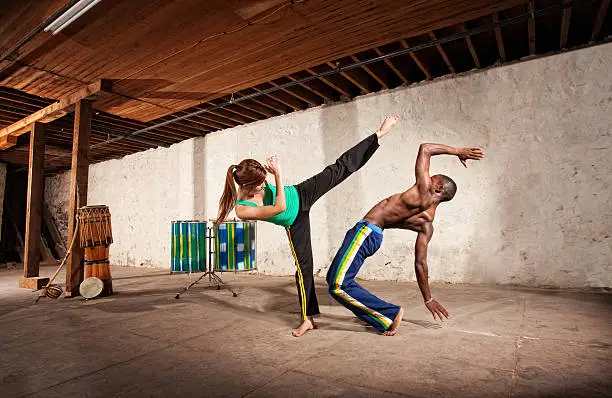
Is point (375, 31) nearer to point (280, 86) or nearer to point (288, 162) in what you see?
point (280, 86)

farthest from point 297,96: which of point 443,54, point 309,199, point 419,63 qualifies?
point 309,199

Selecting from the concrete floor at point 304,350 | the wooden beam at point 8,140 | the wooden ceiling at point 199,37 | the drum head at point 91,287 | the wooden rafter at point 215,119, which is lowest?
the concrete floor at point 304,350

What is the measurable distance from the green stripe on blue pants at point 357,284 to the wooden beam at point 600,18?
3732 mm

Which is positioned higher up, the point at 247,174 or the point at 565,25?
the point at 565,25

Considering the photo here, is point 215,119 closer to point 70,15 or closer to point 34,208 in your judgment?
point 34,208

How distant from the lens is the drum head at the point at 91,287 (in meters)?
4.63

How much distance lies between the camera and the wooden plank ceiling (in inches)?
142

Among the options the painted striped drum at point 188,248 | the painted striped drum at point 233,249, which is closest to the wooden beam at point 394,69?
the painted striped drum at point 233,249

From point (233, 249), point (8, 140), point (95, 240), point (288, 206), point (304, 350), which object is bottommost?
point (304, 350)

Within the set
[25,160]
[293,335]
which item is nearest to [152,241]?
[25,160]

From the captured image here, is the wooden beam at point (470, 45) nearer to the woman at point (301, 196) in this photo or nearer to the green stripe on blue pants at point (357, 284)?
the woman at point (301, 196)

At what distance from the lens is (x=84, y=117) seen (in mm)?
5457

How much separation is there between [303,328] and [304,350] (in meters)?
0.43

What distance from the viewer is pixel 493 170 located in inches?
201
